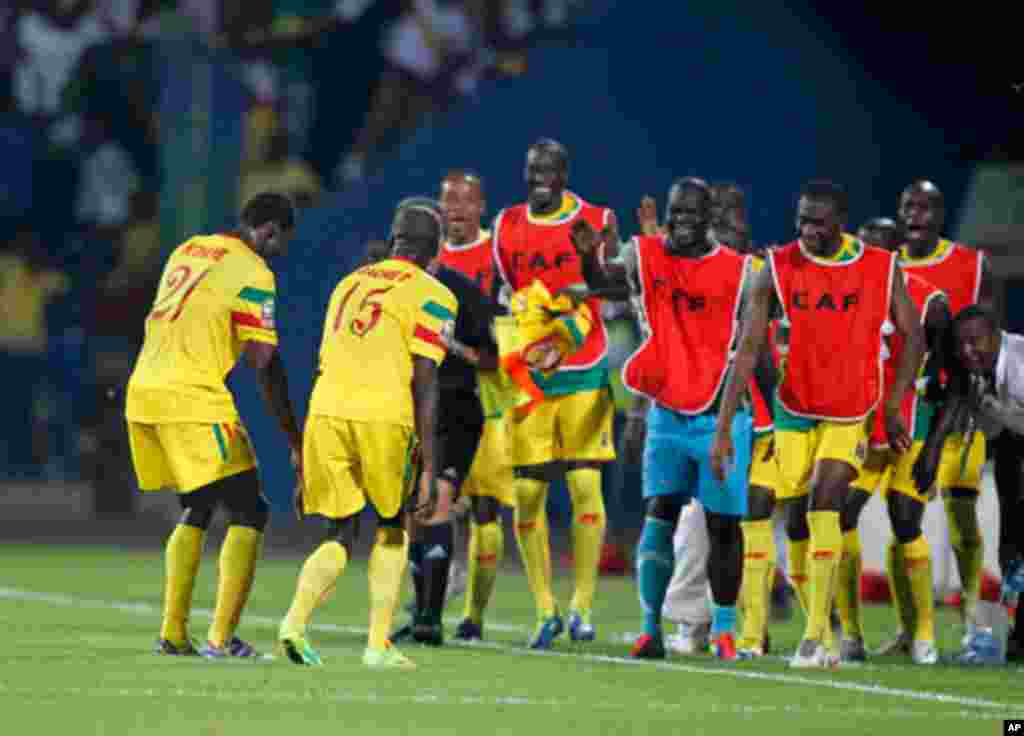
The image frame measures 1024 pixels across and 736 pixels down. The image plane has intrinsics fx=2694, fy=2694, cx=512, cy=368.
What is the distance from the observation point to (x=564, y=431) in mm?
14859

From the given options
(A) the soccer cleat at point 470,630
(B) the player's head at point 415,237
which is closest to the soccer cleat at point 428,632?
(A) the soccer cleat at point 470,630

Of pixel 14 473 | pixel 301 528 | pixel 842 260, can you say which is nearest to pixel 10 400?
pixel 14 473

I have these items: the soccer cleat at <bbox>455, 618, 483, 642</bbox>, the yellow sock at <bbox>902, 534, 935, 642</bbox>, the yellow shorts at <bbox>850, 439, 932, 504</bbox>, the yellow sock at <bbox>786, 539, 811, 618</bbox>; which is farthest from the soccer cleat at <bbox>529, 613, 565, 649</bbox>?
the yellow sock at <bbox>902, 534, 935, 642</bbox>

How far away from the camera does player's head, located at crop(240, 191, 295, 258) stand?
495 inches

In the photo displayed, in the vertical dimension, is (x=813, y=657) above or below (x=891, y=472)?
below

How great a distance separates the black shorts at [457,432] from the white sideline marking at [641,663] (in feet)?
3.04

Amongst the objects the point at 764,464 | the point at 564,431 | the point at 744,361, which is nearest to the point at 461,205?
the point at 564,431

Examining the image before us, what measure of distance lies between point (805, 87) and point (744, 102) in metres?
0.58

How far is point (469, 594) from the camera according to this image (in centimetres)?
1448

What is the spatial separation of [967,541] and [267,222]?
4.29 meters

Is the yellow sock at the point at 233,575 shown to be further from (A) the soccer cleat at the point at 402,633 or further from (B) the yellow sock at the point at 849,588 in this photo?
(B) the yellow sock at the point at 849,588

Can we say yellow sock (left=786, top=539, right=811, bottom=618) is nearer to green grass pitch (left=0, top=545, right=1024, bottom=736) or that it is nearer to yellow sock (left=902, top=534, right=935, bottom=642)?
green grass pitch (left=0, top=545, right=1024, bottom=736)

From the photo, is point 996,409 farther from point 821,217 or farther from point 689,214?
point 689,214

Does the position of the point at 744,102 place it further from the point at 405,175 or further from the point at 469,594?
the point at 469,594
